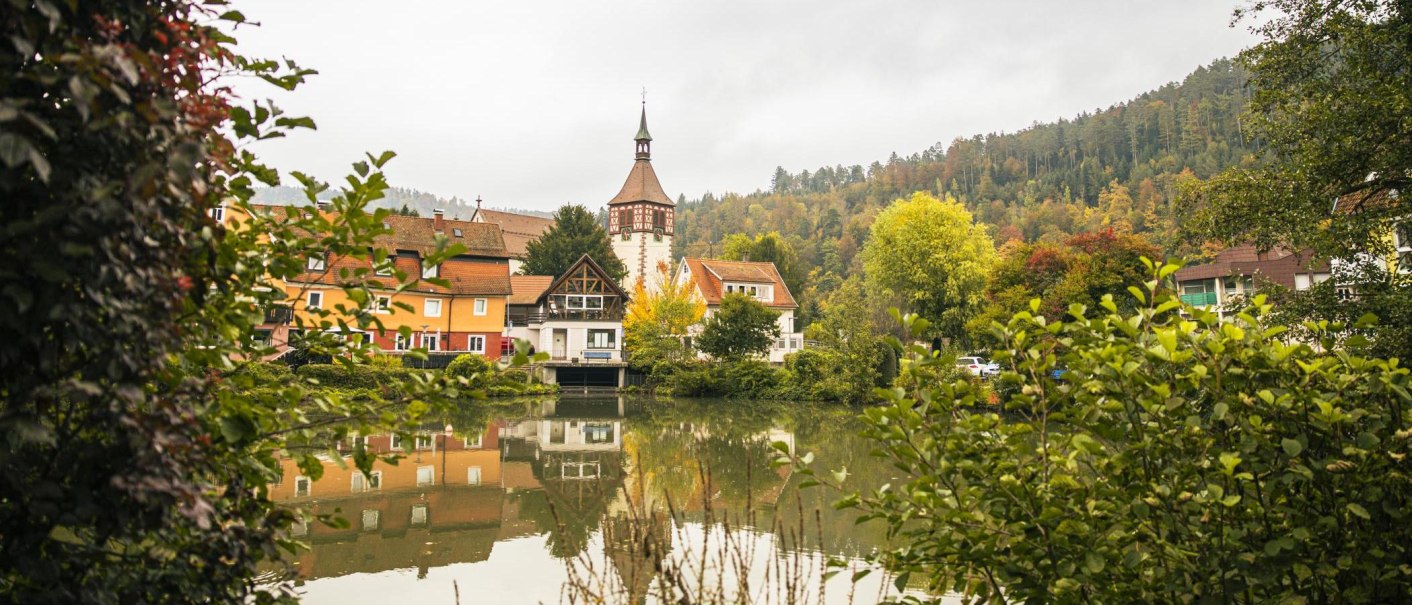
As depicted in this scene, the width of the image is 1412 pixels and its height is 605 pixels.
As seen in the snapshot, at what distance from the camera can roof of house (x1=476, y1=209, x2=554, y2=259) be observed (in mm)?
78250

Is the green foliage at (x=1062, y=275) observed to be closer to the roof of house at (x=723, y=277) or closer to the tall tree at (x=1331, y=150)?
the tall tree at (x=1331, y=150)

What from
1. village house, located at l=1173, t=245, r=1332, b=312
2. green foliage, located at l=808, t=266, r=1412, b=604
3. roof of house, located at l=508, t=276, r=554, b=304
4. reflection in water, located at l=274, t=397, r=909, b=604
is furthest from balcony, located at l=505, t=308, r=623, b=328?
green foliage, located at l=808, t=266, r=1412, b=604

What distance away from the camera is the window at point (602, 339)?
4797cm

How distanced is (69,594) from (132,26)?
4.48 feet

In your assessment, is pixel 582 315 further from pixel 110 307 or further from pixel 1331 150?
pixel 110 307

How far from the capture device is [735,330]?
4384 centimetres

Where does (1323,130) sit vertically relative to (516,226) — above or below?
below

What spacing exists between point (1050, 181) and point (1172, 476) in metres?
131

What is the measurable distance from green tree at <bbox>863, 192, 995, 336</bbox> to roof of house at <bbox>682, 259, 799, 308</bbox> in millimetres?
13279

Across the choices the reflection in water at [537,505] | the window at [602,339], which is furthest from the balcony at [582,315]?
the reflection in water at [537,505]

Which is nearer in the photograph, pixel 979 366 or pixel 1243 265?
pixel 979 366

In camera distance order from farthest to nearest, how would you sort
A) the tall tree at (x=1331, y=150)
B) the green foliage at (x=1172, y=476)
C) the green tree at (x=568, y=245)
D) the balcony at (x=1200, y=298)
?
1. the green tree at (x=568, y=245)
2. the balcony at (x=1200, y=298)
3. the tall tree at (x=1331, y=150)
4. the green foliage at (x=1172, y=476)

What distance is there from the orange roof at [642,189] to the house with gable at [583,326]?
23.1 metres

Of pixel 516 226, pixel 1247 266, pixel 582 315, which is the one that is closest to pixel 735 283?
pixel 582 315
